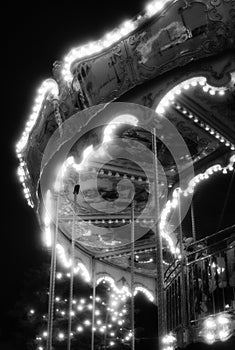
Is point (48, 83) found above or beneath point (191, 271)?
above

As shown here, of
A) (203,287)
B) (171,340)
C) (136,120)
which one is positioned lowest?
(171,340)

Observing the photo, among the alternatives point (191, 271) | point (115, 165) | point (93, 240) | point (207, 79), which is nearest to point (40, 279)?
point (93, 240)

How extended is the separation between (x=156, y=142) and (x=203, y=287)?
7.50 ft

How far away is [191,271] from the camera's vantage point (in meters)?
6.27

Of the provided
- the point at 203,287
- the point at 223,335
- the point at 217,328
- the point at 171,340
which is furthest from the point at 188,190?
the point at 223,335

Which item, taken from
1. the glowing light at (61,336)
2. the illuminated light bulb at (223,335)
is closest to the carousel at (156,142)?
the illuminated light bulb at (223,335)

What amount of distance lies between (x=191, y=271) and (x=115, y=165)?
273 cm

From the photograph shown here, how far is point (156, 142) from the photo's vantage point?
7488mm

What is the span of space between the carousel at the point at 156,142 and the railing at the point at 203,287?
0.06 ft

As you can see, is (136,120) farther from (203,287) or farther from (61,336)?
(61,336)

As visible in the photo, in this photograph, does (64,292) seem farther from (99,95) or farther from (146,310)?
(99,95)

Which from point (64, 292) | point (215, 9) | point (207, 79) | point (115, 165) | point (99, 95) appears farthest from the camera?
point (64, 292)

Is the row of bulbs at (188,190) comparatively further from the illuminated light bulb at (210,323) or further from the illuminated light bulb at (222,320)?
the illuminated light bulb at (222,320)

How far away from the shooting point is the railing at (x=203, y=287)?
5.70 metres
